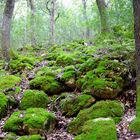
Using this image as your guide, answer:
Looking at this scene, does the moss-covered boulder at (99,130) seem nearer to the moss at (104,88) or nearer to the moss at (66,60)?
the moss at (104,88)

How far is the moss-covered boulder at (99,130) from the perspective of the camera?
6.20 meters

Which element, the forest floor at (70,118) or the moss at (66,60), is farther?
the moss at (66,60)

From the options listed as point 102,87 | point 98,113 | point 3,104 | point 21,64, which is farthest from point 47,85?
point 21,64

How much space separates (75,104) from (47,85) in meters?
1.86

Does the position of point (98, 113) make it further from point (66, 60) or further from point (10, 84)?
point (66, 60)

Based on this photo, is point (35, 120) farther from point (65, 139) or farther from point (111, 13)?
point (111, 13)

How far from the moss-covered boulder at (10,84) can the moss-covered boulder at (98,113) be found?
10.7 feet

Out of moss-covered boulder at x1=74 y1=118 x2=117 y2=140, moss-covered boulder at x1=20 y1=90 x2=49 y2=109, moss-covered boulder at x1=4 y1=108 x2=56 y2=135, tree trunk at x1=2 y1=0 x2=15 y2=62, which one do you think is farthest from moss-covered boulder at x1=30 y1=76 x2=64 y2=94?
tree trunk at x1=2 y1=0 x2=15 y2=62

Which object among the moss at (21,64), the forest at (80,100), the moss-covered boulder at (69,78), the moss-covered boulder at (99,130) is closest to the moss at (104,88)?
the forest at (80,100)

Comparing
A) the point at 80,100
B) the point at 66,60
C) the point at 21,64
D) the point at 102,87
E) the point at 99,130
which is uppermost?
the point at 66,60

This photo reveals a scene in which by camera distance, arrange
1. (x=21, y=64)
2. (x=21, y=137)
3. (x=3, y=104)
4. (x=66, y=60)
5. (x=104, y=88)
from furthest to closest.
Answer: (x=21, y=64) → (x=66, y=60) → (x=3, y=104) → (x=104, y=88) → (x=21, y=137)

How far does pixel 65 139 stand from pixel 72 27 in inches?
2166

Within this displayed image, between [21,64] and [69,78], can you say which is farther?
[21,64]

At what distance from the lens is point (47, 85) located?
392 inches
